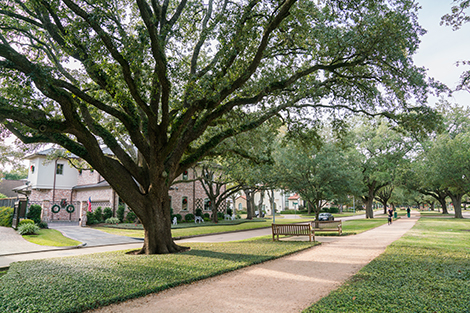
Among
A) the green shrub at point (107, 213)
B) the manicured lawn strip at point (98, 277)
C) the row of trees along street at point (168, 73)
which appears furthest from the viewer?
the green shrub at point (107, 213)

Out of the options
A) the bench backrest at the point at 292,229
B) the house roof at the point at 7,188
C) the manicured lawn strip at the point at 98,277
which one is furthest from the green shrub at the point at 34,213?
the house roof at the point at 7,188

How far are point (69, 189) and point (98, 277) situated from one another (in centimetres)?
3106

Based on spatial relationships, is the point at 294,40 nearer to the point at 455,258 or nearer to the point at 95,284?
the point at 455,258

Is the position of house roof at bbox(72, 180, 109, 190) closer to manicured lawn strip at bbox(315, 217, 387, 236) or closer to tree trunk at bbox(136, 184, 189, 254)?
tree trunk at bbox(136, 184, 189, 254)

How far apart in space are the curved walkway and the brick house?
75.9 feet

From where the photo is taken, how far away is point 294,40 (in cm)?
1048

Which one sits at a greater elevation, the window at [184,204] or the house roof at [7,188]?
the house roof at [7,188]

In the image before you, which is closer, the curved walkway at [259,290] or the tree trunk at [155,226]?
the curved walkway at [259,290]

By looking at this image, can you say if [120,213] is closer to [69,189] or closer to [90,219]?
[90,219]

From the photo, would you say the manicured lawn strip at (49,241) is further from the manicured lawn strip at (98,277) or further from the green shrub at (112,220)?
the green shrub at (112,220)

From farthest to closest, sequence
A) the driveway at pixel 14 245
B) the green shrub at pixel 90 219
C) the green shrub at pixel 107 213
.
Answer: the green shrub at pixel 107 213 < the green shrub at pixel 90 219 < the driveway at pixel 14 245

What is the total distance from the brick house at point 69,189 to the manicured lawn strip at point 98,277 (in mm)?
21310

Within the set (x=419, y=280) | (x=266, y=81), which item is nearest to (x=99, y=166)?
(x=266, y=81)

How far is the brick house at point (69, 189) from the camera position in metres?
30.6
